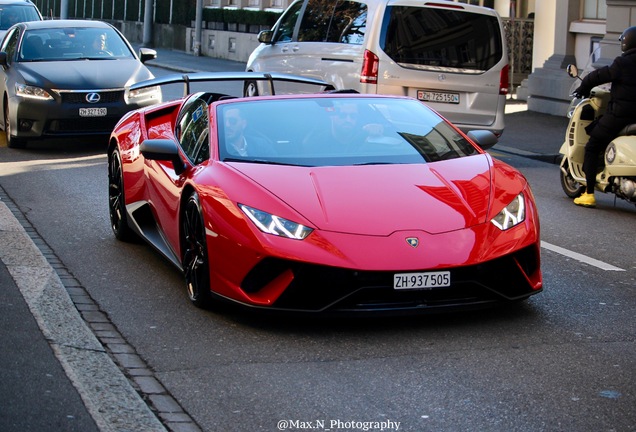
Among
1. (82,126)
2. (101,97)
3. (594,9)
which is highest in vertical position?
(594,9)

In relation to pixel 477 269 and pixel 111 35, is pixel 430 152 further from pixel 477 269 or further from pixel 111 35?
pixel 111 35

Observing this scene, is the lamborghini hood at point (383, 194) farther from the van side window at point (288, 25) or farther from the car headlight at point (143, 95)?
the van side window at point (288, 25)

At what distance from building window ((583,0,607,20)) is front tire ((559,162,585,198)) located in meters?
12.0

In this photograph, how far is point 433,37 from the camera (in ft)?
52.5

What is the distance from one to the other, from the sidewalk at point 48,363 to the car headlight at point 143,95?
7.69 meters

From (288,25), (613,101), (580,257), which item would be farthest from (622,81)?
(288,25)

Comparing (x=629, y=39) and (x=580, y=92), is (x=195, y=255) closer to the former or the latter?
(x=629, y=39)

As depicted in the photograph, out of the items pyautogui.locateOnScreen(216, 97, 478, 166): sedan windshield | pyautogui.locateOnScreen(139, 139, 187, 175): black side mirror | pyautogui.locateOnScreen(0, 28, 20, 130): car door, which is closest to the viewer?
pyautogui.locateOnScreen(216, 97, 478, 166): sedan windshield

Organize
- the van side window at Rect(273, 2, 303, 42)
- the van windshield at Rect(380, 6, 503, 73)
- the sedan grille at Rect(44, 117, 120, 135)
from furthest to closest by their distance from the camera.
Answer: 1. the van side window at Rect(273, 2, 303, 42)
2. the sedan grille at Rect(44, 117, 120, 135)
3. the van windshield at Rect(380, 6, 503, 73)

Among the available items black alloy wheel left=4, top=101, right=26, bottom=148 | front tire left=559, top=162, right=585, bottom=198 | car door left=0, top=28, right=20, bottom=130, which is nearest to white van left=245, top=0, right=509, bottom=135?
front tire left=559, top=162, right=585, bottom=198

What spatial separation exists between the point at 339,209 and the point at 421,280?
0.63 metres

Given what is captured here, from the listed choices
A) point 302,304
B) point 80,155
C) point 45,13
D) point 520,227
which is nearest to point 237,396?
point 302,304

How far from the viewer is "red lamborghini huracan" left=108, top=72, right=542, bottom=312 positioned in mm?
7012

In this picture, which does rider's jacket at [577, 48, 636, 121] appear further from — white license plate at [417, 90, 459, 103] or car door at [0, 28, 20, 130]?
car door at [0, 28, 20, 130]
